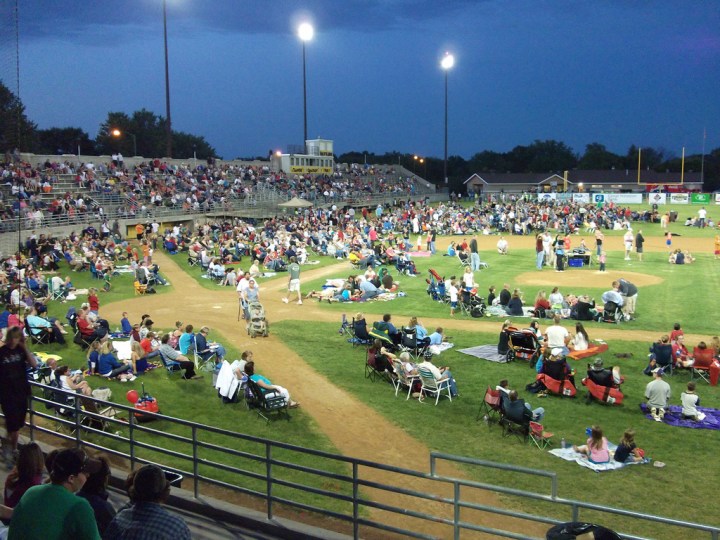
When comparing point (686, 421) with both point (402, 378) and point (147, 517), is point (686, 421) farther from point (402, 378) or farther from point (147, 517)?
point (147, 517)

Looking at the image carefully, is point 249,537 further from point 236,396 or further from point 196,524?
point 236,396

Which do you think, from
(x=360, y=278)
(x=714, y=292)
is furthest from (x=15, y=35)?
(x=714, y=292)

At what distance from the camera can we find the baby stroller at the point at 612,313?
20.7 meters

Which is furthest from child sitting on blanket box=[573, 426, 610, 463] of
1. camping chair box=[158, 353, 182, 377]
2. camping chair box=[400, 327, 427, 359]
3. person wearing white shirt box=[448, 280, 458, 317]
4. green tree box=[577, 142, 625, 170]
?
green tree box=[577, 142, 625, 170]

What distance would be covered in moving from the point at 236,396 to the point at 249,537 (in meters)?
7.13

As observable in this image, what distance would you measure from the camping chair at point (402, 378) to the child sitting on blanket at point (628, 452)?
4751 millimetres

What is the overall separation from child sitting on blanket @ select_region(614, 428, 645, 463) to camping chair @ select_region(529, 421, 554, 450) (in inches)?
48.1

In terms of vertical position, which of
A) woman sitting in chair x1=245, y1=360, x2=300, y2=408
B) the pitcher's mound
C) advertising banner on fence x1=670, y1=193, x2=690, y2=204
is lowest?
woman sitting in chair x1=245, y1=360, x2=300, y2=408

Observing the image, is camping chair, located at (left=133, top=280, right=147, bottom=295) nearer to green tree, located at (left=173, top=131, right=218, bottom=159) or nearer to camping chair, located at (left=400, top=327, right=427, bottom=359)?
camping chair, located at (left=400, top=327, right=427, bottom=359)

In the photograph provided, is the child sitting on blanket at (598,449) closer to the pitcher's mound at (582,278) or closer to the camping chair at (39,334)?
A: the camping chair at (39,334)

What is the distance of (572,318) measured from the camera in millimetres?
21328

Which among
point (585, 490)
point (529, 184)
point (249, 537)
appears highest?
point (529, 184)

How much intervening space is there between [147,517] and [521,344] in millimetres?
13754

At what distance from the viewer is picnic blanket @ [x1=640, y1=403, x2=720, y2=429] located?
12423 millimetres
